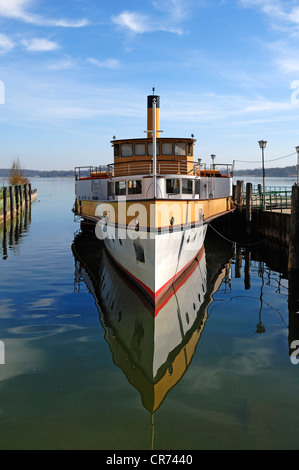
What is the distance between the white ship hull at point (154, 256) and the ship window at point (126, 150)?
4722 mm

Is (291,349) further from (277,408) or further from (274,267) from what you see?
(274,267)

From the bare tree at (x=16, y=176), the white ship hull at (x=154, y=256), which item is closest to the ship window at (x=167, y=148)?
the white ship hull at (x=154, y=256)

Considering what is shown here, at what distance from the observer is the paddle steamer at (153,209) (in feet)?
42.6

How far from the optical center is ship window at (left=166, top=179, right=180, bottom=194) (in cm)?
1828

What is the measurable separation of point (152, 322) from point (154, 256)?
2129mm

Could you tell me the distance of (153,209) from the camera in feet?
42.4

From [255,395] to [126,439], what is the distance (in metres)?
2.98

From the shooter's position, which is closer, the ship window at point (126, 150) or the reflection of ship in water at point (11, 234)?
the ship window at point (126, 150)

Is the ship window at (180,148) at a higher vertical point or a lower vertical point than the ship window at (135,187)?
higher

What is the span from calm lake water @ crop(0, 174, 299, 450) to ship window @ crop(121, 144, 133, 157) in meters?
6.68

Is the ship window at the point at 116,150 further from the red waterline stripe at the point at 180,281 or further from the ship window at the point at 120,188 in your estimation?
the red waterline stripe at the point at 180,281

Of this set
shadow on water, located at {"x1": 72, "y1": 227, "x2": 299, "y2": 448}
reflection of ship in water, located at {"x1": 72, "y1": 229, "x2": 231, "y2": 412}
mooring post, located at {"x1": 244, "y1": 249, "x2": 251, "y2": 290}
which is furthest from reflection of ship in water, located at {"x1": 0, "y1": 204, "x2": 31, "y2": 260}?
mooring post, located at {"x1": 244, "y1": 249, "x2": 251, "y2": 290}

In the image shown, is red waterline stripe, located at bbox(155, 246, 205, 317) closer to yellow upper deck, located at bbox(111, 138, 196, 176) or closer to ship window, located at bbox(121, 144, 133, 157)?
yellow upper deck, located at bbox(111, 138, 196, 176)
